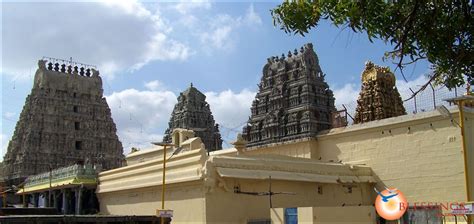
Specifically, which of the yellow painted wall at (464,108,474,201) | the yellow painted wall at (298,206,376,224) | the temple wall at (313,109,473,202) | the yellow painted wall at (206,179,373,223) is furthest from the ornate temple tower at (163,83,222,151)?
the yellow painted wall at (298,206,376,224)

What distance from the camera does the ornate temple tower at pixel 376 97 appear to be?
45781mm

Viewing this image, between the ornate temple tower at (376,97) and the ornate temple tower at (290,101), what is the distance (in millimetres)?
2735

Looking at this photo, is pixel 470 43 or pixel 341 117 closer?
pixel 470 43

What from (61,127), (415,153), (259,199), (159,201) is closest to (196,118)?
(61,127)

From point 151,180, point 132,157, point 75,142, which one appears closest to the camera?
point 151,180

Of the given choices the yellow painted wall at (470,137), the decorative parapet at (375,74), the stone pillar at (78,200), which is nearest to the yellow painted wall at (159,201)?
the stone pillar at (78,200)

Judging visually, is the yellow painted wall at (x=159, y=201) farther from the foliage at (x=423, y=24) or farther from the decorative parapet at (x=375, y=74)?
the decorative parapet at (x=375, y=74)

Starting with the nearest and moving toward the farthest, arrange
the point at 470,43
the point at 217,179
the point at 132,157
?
the point at 470,43, the point at 217,179, the point at 132,157

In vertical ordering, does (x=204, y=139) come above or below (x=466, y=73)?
above

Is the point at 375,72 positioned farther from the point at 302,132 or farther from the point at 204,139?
the point at 204,139

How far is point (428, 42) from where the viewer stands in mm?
8680

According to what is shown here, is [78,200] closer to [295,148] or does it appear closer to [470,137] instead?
[295,148]

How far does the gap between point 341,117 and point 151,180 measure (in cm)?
1713

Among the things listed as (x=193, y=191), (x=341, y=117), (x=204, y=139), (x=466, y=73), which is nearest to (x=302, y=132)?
(x=341, y=117)
